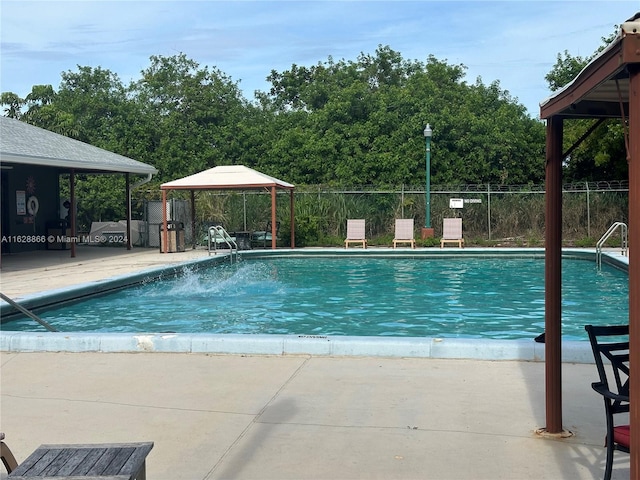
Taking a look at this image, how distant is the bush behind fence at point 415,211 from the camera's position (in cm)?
2027

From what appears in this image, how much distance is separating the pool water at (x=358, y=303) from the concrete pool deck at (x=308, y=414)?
2610 mm

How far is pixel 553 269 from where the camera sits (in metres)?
3.87

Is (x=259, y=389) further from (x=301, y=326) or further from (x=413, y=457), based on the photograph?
(x=301, y=326)

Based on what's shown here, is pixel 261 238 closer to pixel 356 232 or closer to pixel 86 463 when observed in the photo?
pixel 356 232

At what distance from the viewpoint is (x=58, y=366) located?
5832 mm

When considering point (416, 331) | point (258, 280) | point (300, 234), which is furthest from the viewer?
point (300, 234)

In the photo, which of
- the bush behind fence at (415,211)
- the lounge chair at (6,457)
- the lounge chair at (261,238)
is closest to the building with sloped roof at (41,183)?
the bush behind fence at (415,211)

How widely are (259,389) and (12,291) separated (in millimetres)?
6819

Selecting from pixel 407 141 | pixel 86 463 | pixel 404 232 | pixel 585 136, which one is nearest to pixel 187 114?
pixel 407 141

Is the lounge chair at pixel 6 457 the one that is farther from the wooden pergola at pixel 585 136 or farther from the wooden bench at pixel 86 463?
the wooden pergola at pixel 585 136

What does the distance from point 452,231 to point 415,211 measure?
2402mm

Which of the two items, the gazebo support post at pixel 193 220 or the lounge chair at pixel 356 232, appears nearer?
the lounge chair at pixel 356 232

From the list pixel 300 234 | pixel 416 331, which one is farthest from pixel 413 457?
pixel 300 234

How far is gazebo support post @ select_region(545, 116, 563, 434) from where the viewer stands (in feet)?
12.5
